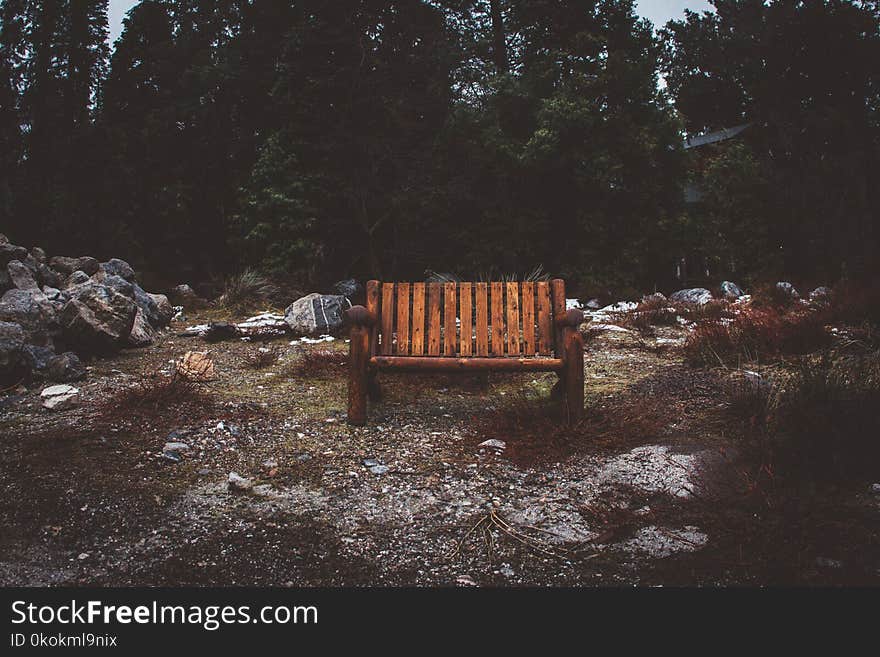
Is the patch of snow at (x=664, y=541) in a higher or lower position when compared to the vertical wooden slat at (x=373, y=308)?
lower

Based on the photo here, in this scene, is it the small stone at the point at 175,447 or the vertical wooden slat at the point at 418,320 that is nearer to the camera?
the small stone at the point at 175,447

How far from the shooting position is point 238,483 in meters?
3.23

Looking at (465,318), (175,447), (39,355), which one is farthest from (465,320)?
(39,355)

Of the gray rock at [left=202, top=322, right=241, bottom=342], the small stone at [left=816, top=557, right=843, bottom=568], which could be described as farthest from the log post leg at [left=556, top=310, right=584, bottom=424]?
the gray rock at [left=202, top=322, right=241, bottom=342]

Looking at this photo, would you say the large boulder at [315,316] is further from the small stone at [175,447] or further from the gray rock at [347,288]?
the small stone at [175,447]

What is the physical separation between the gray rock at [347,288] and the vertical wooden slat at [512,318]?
8856 millimetres

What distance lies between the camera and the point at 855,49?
1585 centimetres

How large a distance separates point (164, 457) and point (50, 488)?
0.61 m

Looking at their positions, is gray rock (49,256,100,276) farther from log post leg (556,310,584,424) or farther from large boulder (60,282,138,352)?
log post leg (556,310,584,424)

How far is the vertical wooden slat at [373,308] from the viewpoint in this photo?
4240 mm

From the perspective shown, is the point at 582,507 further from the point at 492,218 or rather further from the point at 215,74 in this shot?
the point at 215,74

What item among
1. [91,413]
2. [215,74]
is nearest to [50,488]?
[91,413]

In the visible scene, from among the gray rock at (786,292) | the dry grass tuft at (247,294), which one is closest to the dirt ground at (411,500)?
the dry grass tuft at (247,294)

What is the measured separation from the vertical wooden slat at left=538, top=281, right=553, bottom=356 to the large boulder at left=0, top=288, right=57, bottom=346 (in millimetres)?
5014
